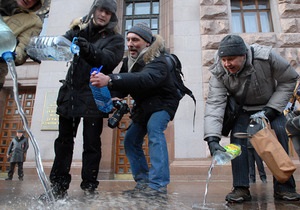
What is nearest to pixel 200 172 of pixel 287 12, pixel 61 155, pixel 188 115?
pixel 188 115

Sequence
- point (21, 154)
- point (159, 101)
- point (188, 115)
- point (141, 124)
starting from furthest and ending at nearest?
point (21, 154), point (188, 115), point (141, 124), point (159, 101)

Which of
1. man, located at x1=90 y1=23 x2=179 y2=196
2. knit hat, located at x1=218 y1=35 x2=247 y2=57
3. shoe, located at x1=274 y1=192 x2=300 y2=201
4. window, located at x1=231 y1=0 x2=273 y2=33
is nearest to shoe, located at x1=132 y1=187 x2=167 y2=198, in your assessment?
man, located at x1=90 y1=23 x2=179 y2=196

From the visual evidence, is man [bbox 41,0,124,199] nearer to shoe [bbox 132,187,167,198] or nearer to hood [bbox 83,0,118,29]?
hood [bbox 83,0,118,29]

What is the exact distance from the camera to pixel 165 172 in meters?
2.51

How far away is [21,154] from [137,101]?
5.95 meters

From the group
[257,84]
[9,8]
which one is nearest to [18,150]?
[9,8]

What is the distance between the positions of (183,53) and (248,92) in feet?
17.7

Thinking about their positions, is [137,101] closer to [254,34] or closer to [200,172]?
[200,172]

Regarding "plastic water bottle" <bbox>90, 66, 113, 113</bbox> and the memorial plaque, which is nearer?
"plastic water bottle" <bbox>90, 66, 113, 113</bbox>

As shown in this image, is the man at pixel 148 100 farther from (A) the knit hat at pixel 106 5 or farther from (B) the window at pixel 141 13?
(B) the window at pixel 141 13

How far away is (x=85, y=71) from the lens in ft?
9.08

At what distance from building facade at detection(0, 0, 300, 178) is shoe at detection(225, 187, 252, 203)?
13.9 ft

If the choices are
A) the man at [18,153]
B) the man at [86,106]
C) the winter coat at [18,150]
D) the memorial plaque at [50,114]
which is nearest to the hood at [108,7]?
the man at [86,106]

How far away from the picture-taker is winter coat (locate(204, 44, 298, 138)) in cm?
248
